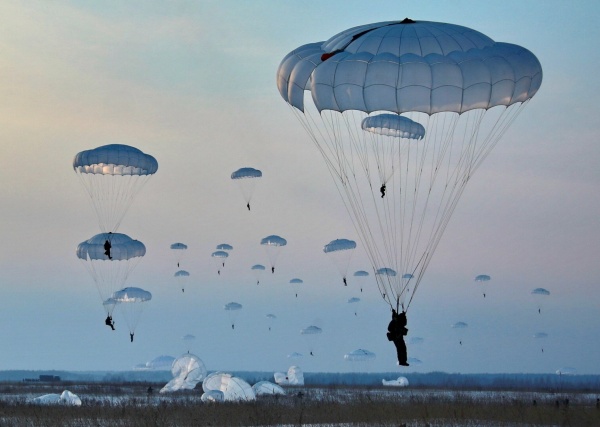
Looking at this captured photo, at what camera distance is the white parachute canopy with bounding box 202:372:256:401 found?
3447 centimetres

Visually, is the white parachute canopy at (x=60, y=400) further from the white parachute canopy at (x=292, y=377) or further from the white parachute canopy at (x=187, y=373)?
the white parachute canopy at (x=292, y=377)

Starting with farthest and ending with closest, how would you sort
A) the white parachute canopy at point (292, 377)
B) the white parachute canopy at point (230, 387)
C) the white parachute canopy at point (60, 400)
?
the white parachute canopy at point (292, 377) → the white parachute canopy at point (230, 387) → the white parachute canopy at point (60, 400)

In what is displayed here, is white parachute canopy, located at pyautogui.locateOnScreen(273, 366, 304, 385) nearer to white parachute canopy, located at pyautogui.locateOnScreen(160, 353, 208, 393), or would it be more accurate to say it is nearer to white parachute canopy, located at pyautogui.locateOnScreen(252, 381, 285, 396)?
white parachute canopy, located at pyautogui.locateOnScreen(160, 353, 208, 393)

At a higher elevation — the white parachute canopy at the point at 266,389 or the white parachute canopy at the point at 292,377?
the white parachute canopy at the point at 292,377

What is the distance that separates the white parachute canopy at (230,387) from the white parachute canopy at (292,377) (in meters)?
28.8

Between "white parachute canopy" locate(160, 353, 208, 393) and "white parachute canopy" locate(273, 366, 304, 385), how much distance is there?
1728cm

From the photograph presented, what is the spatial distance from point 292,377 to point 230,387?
3046 cm

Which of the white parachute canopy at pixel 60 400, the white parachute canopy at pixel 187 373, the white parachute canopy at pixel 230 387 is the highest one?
the white parachute canopy at pixel 187 373

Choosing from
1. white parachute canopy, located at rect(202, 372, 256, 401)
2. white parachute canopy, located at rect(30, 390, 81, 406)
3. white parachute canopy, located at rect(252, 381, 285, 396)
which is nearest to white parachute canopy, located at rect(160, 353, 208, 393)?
white parachute canopy, located at rect(252, 381, 285, 396)

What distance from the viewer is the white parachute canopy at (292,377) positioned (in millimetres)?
64281

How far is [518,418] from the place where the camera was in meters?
23.8

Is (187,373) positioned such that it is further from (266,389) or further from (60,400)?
(60,400)

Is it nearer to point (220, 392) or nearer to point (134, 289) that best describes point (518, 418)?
point (220, 392)

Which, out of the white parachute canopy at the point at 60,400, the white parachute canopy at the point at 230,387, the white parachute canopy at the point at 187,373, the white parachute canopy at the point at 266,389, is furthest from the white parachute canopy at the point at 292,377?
the white parachute canopy at the point at 60,400
